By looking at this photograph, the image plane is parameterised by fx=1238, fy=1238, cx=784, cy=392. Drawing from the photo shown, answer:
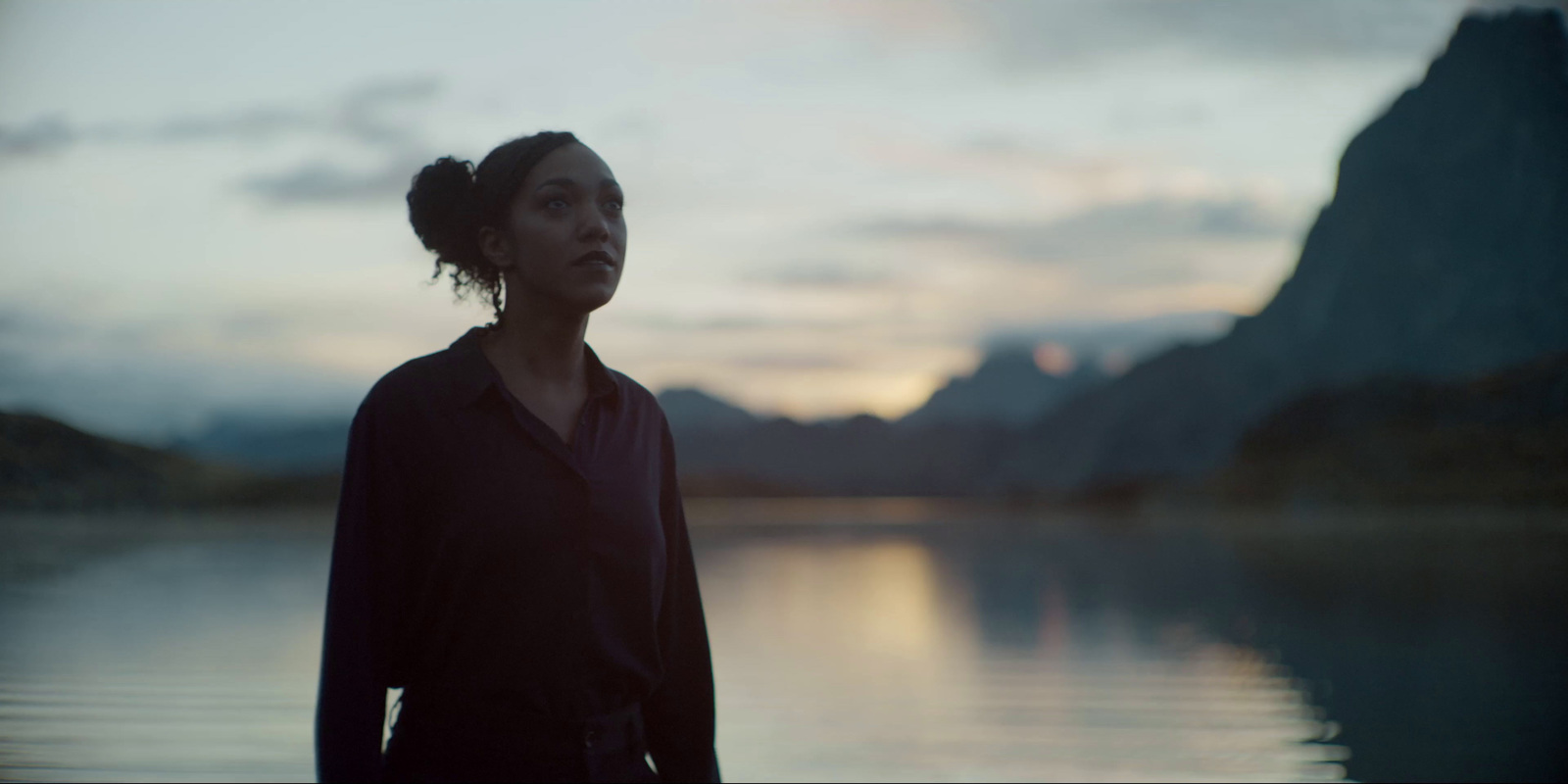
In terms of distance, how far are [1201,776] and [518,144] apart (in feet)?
12.2

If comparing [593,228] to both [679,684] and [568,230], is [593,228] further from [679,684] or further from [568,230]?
[679,684]

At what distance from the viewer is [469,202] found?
128 cm

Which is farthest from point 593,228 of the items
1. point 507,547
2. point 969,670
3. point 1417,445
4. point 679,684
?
point 1417,445

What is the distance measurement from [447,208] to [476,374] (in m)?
0.21

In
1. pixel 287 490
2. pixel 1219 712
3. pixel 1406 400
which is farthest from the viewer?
pixel 287 490

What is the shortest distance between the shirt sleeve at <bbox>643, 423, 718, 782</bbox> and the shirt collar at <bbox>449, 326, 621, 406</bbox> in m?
0.13

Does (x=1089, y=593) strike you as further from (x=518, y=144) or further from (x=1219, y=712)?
(x=518, y=144)

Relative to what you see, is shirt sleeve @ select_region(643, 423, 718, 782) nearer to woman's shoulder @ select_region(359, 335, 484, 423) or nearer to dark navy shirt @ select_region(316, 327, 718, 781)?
dark navy shirt @ select_region(316, 327, 718, 781)

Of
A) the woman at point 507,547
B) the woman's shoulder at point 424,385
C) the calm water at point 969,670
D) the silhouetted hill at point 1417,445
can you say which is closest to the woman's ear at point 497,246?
the woman at point 507,547

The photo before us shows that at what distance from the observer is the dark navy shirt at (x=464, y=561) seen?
1157mm

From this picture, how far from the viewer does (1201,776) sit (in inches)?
164

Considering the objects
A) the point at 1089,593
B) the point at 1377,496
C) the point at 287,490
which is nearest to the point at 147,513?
the point at 1089,593

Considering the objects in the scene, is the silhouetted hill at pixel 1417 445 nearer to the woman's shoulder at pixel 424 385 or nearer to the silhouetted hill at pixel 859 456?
the woman's shoulder at pixel 424 385

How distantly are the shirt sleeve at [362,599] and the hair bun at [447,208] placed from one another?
0.22 m
